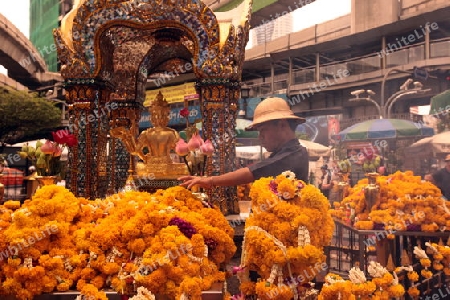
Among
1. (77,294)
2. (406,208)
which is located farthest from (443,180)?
(77,294)

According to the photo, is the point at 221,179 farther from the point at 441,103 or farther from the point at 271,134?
the point at 441,103

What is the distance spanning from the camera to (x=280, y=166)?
147 inches

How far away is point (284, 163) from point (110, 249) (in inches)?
68.0

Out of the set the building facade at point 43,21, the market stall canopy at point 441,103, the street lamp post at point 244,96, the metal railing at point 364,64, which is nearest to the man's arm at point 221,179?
the market stall canopy at point 441,103

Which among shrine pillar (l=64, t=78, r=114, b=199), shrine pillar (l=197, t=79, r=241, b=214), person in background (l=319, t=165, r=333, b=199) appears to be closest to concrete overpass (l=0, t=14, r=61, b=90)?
shrine pillar (l=64, t=78, r=114, b=199)

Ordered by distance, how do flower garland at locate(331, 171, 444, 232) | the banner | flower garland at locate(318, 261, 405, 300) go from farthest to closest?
the banner
flower garland at locate(331, 171, 444, 232)
flower garland at locate(318, 261, 405, 300)

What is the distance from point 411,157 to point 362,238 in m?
2.79

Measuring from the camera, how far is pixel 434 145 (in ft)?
20.9

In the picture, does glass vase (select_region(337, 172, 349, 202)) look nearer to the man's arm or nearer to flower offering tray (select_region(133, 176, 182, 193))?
flower offering tray (select_region(133, 176, 182, 193))

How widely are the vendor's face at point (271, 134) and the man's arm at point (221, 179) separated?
375 millimetres

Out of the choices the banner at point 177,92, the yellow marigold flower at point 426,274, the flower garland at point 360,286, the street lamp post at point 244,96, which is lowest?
the yellow marigold flower at point 426,274

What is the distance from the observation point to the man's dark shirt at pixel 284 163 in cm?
371

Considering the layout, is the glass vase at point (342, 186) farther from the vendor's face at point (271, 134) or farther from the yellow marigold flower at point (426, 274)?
the vendor's face at point (271, 134)

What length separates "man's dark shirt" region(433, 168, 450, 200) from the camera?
5777 mm
